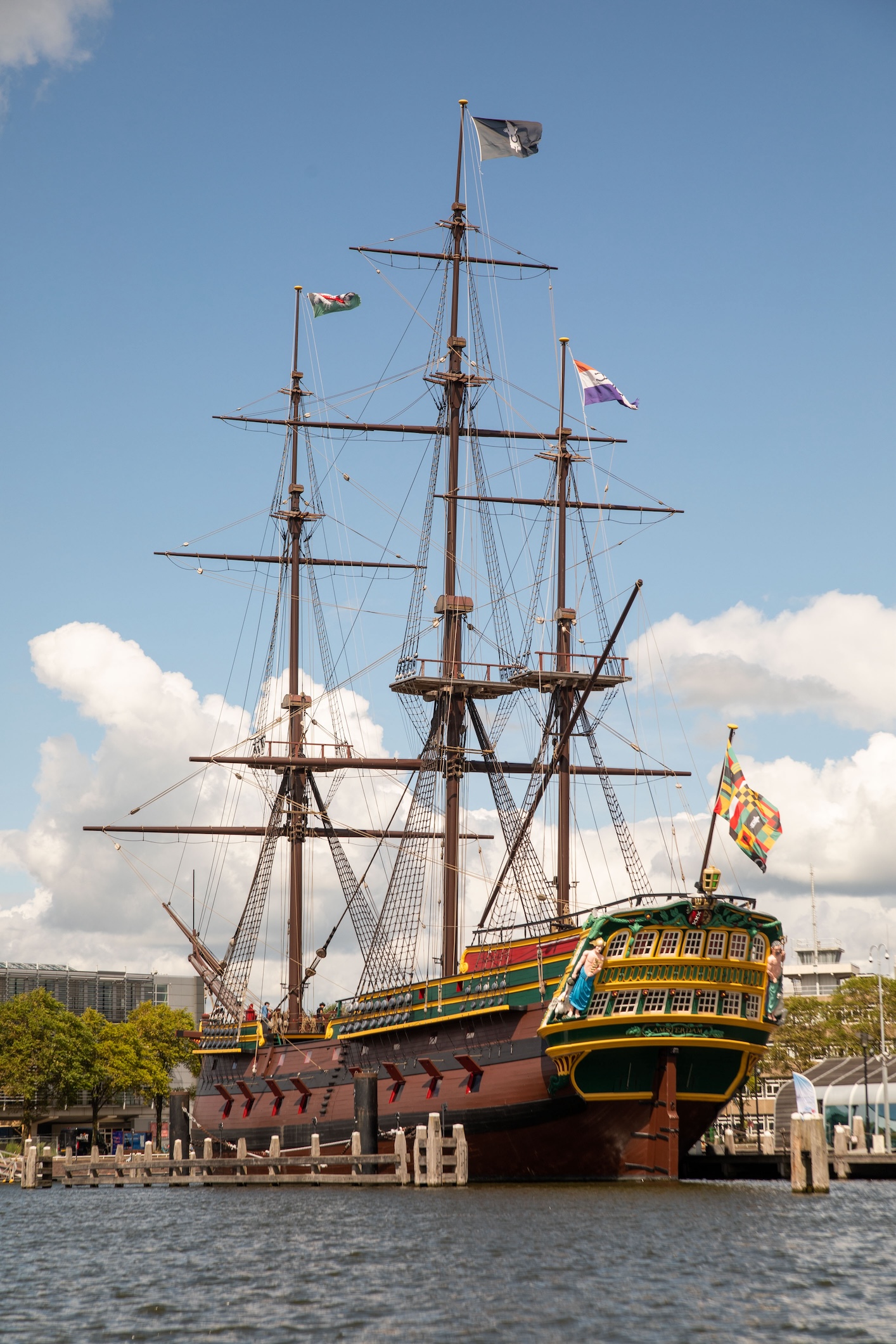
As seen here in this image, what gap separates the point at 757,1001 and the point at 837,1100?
21.3m

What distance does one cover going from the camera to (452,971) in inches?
2108

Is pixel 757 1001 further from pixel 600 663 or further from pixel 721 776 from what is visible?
pixel 600 663

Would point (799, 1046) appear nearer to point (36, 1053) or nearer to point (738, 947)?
point (36, 1053)

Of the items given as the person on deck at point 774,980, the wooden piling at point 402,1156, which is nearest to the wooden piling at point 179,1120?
the wooden piling at point 402,1156

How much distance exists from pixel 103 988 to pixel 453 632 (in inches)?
3066

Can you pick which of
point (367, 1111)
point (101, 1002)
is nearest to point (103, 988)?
point (101, 1002)

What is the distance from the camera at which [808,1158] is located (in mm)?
41156

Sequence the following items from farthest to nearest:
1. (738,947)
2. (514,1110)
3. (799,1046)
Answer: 1. (799,1046)
2. (514,1110)
3. (738,947)

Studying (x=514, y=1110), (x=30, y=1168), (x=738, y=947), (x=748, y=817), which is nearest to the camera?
(x=748, y=817)

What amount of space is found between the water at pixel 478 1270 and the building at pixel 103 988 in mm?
81254

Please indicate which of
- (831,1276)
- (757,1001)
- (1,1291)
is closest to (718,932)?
(757,1001)

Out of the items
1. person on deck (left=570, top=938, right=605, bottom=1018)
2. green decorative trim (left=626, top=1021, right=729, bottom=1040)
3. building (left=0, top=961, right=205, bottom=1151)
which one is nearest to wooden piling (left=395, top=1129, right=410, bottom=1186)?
person on deck (left=570, top=938, right=605, bottom=1018)

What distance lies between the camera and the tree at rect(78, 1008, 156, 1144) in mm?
92438

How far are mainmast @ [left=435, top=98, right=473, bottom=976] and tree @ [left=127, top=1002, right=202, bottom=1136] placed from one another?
4524cm
